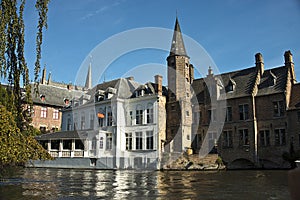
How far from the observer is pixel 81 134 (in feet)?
132

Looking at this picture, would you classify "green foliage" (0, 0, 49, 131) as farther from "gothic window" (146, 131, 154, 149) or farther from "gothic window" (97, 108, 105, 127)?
"gothic window" (97, 108, 105, 127)

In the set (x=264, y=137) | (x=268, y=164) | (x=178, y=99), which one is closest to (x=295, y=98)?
(x=264, y=137)

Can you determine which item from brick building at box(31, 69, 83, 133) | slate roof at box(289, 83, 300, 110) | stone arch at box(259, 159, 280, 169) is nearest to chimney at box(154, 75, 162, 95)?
stone arch at box(259, 159, 280, 169)

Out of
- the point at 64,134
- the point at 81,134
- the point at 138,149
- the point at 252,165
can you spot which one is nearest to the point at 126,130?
the point at 138,149

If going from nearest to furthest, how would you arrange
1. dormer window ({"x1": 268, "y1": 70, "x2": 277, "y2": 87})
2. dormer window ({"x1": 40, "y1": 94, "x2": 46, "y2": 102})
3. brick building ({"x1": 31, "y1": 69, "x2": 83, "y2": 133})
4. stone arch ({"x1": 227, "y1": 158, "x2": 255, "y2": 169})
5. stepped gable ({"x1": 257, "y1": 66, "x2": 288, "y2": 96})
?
1. stepped gable ({"x1": 257, "y1": 66, "x2": 288, "y2": 96})
2. stone arch ({"x1": 227, "y1": 158, "x2": 255, "y2": 169})
3. dormer window ({"x1": 268, "y1": 70, "x2": 277, "y2": 87})
4. brick building ({"x1": 31, "y1": 69, "x2": 83, "y2": 133})
5. dormer window ({"x1": 40, "y1": 94, "x2": 46, "y2": 102})

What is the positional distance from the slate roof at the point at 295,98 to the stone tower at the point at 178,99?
1162 centimetres

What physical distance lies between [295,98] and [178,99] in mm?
12803

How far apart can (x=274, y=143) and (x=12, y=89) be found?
28.5 metres

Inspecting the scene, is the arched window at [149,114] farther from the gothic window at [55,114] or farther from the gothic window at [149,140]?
the gothic window at [55,114]

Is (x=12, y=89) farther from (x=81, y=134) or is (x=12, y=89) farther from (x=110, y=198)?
(x=81, y=134)

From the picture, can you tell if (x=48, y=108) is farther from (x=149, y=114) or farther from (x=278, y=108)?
(x=278, y=108)

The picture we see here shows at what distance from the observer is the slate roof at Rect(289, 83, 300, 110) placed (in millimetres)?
30812

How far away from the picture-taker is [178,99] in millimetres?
37250

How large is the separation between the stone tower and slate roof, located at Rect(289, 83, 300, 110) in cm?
1162
